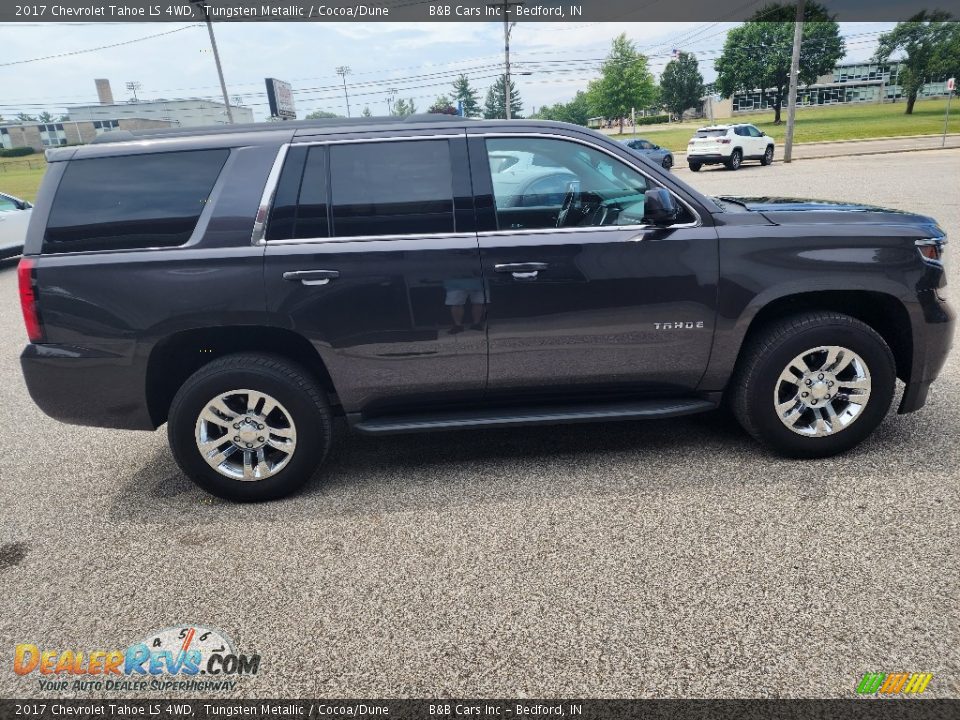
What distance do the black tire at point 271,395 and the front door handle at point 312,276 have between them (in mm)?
468

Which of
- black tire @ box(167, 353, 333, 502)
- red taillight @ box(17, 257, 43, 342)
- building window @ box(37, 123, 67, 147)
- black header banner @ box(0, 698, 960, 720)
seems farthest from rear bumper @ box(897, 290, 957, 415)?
building window @ box(37, 123, 67, 147)

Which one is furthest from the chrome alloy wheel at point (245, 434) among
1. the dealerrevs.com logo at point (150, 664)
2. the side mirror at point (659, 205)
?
the side mirror at point (659, 205)

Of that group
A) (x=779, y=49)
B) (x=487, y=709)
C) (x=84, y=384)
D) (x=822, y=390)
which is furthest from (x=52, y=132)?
(x=487, y=709)

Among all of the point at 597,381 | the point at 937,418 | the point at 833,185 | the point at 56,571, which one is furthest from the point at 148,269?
the point at 833,185

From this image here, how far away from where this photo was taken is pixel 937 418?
4.10 m

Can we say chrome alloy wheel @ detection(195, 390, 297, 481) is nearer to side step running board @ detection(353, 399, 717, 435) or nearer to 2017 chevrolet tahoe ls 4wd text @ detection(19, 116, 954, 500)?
2017 chevrolet tahoe ls 4wd text @ detection(19, 116, 954, 500)

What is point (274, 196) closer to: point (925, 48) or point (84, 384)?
point (84, 384)

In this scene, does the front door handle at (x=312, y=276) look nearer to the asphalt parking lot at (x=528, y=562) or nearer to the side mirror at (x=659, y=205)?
the asphalt parking lot at (x=528, y=562)

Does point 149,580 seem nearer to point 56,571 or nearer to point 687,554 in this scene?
point 56,571

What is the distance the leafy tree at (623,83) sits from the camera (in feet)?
236

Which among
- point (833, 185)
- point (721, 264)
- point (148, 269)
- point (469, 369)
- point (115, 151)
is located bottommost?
point (833, 185)

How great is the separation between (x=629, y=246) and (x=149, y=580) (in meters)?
2.79

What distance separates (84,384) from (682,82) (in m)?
105

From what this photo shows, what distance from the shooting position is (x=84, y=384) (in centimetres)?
336
